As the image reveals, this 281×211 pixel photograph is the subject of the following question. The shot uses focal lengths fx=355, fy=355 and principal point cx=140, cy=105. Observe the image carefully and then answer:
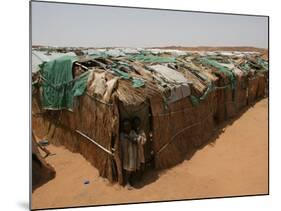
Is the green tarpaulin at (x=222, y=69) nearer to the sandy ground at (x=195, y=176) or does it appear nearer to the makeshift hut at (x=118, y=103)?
the makeshift hut at (x=118, y=103)

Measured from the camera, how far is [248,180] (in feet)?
12.3

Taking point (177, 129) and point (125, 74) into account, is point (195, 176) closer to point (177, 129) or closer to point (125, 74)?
point (177, 129)

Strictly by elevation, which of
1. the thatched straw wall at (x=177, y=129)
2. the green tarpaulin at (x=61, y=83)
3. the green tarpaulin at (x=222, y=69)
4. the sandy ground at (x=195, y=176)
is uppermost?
the green tarpaulin at (x=222, y=69)

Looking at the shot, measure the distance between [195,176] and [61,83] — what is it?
1.64 meters

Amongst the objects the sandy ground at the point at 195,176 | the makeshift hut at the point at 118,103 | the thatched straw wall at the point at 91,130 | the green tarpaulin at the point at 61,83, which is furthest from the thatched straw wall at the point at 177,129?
the green tarpaulin at the point at 61,83

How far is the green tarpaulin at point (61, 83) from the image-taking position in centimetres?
342

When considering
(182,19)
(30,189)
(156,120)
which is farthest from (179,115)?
(30,189)

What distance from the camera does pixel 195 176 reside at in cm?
361

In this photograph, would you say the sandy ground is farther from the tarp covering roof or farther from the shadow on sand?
the tarp covering roof

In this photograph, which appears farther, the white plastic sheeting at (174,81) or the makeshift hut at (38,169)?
the white plastic sheeting at (174,81)

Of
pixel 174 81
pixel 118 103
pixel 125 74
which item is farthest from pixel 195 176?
pixel 125 74

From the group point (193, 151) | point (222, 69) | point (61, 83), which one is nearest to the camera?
point (61, 83)

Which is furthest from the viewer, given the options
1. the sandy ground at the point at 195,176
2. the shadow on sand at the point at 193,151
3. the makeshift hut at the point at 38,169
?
the shadow on sand at the point at 193,151

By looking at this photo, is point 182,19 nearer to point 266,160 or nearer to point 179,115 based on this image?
point 179,115
